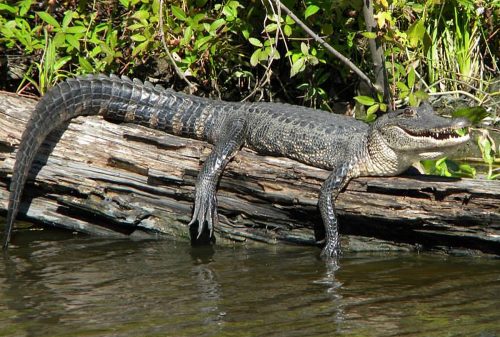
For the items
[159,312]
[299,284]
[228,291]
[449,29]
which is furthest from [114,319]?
[449,29]

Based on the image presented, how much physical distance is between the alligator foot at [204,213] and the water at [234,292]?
0.16 meters

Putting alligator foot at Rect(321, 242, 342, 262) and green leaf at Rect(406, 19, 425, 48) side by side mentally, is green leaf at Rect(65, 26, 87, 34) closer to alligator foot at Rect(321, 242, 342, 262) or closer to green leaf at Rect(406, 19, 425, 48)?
green leaf at Rect(406, 19, 425, 48)

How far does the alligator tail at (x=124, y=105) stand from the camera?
608cm

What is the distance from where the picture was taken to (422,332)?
415cm

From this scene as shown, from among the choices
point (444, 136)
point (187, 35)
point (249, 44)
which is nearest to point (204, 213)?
point (444, 136)

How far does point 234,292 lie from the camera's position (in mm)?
4828

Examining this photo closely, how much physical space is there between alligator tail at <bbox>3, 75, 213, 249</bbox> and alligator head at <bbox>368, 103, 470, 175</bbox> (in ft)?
4.67

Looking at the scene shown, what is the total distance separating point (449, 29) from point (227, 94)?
7.10 feet

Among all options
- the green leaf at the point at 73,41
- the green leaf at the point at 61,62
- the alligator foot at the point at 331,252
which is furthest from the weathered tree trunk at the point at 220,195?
the green leaf at the point at 73,41

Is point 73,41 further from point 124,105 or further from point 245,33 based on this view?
point 245,33

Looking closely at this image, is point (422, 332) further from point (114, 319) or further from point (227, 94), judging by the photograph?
point (227, 94)

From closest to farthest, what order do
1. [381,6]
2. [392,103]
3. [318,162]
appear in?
1. [318,162]
2. [381,6]
3. [392,103]

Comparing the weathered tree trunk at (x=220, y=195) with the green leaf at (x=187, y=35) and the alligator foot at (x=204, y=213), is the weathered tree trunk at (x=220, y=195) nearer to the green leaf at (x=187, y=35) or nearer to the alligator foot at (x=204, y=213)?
the alligator foot at (x=204, y=213)

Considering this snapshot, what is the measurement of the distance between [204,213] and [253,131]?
919 mm
